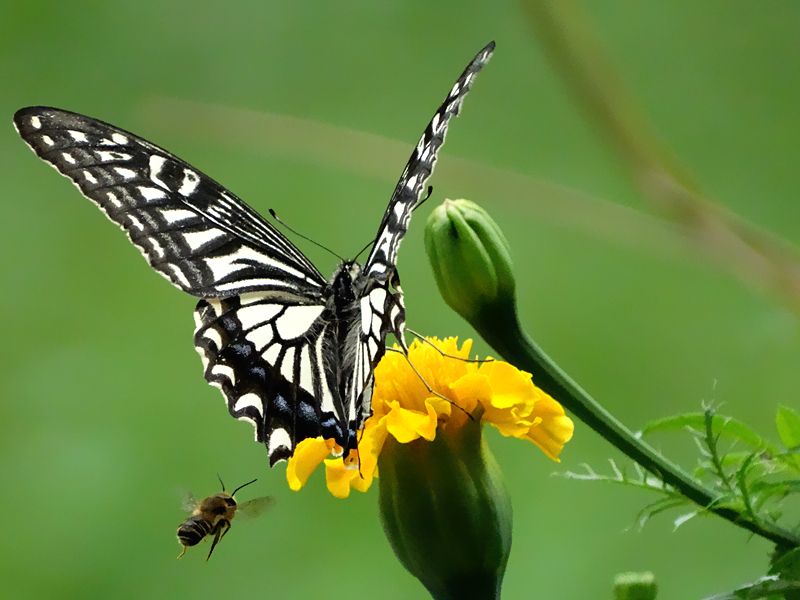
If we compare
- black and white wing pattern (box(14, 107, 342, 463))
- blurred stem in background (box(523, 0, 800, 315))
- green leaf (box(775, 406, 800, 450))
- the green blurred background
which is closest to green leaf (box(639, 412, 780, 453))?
green leaf (box(775, 406, 800, 450))

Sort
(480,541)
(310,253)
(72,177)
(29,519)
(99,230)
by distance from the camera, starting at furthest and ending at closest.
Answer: (99,230)
(310,253)
(29,519)
(72,177)
(480,541)

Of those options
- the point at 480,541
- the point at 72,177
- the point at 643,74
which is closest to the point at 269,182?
the point at 643,74

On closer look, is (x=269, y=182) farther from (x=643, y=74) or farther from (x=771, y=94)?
(x=771, y=94)

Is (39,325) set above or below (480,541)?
above

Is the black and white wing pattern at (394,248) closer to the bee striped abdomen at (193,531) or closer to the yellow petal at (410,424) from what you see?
the yellow petal at (410,424)

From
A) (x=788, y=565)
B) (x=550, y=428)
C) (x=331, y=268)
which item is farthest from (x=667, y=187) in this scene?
(x=331, y=268)

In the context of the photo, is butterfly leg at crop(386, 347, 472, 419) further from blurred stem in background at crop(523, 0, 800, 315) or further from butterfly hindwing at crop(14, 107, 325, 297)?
blurred stem in background at crop(523, 0, 800, 315)
